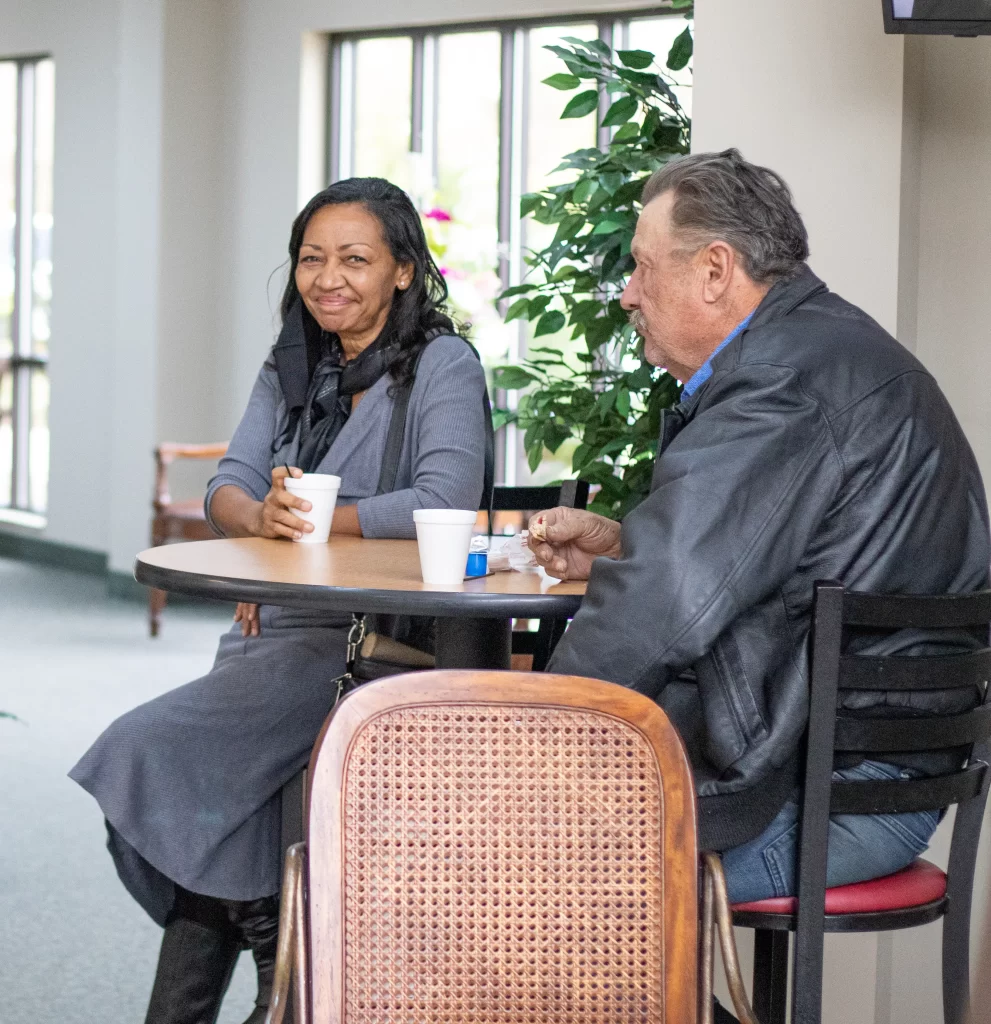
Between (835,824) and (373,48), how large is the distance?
20.9 ft

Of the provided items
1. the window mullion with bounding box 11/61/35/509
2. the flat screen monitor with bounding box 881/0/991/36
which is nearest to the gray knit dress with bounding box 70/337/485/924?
the flat screen monitor with bounding box 881/0/991/36

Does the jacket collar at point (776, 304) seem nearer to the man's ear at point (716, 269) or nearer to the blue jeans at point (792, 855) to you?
the man's ear at point (716, 269)

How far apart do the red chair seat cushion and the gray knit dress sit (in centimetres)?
81

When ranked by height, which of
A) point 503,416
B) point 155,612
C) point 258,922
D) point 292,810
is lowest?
point 155,612

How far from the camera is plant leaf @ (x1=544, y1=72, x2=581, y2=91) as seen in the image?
2.66m

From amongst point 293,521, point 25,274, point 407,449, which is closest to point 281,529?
point 293,521

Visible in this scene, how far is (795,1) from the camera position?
2.37 meters

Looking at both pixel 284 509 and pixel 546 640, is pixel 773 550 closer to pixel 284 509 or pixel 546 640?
pixel 284 509

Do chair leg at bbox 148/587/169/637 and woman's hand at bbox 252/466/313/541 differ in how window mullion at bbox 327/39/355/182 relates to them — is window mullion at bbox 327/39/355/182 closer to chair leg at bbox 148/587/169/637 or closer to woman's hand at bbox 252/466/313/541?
chair leg at bbox 148/587/169/637

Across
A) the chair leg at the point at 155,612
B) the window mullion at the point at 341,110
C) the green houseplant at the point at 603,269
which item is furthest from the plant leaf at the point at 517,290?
the window mullion at the point at 341,110

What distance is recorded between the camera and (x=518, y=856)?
1.23 m

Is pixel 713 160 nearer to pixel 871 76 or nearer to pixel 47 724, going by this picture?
pixel 871 76

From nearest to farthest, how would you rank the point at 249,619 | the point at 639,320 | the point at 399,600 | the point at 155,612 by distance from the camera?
the point at 399,600, the point at 639,320, the point at 249,619, the point at 155,612

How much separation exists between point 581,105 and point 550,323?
41 centimetres
